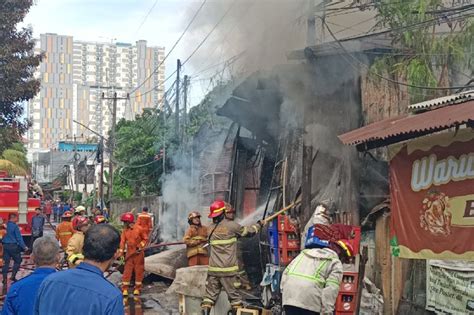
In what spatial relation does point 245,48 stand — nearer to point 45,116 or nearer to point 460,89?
point 460,89

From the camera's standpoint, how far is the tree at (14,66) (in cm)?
1719

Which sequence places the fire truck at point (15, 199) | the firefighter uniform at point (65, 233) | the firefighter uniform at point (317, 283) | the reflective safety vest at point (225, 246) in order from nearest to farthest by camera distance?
the firefighter uniform at point (317, 283) < the reflective safety vest at point (225, 246) < the firefighter uniform at point (65, 233) < the fire truck at point (15, 199)

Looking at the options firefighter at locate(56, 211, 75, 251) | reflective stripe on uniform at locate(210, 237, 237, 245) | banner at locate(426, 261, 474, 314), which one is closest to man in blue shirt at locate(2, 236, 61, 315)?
banner at locate(426, 261, 474, 314)

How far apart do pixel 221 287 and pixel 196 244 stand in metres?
3.24

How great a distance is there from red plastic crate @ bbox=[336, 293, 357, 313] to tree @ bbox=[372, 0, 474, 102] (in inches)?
122

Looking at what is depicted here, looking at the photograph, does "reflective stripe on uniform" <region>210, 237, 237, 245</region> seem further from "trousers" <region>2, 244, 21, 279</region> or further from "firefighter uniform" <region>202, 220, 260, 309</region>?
"trousers" <region>2, 244, 21, 279</region>

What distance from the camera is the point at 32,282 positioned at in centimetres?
410

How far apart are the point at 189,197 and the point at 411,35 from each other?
14.1m

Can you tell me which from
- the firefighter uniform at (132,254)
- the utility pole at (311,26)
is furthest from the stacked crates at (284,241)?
the firefighter uniform at (132,254)

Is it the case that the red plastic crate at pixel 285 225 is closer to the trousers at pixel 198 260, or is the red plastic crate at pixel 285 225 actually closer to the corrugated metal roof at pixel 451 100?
the corrugated metal roof at pixel 451 100

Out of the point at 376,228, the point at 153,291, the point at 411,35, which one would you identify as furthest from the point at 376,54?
the point at 153,291

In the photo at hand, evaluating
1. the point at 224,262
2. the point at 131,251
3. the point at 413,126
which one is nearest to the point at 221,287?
the point at 224,262

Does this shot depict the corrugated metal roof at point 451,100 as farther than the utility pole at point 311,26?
No

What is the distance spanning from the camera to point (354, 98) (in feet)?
31.9
